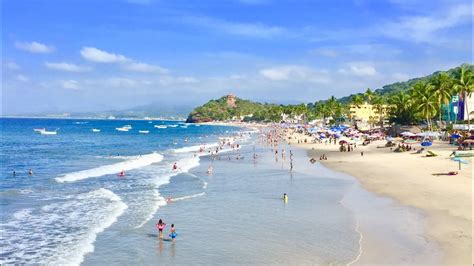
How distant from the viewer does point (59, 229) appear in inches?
829

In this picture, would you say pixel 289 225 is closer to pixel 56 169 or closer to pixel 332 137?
pixel 56 169

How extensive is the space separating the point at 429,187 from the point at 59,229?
72.2 feet

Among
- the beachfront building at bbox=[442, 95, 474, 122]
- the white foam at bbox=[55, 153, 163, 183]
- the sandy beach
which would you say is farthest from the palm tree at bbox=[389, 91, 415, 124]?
the white foam at bbox=[55, 153, 163, 183]

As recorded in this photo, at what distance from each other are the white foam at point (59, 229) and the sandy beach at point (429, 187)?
11.4m

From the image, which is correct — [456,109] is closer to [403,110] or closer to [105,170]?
Result: [403,110]

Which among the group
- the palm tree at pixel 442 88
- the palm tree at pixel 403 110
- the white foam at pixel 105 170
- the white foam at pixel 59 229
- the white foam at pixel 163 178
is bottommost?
the white foam at pixel 59 229

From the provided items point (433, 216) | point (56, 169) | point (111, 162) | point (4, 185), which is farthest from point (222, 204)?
point (111, 162)

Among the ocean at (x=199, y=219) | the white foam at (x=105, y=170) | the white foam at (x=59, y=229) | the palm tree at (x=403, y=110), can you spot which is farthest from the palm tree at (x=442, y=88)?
the white foam at (x=59, y=229)

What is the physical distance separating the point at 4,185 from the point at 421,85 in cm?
6618

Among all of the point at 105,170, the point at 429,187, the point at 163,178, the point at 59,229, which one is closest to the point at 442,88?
the point at 429,187

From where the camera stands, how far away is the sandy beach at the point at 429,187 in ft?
56.8

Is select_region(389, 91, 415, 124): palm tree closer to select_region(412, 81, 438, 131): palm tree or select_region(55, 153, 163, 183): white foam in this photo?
select_region(412, 81, 438, 131): palm tree

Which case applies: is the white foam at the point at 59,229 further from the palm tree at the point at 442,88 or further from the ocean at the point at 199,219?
the palm tree at the point at 442,88

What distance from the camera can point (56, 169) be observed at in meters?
44.7
